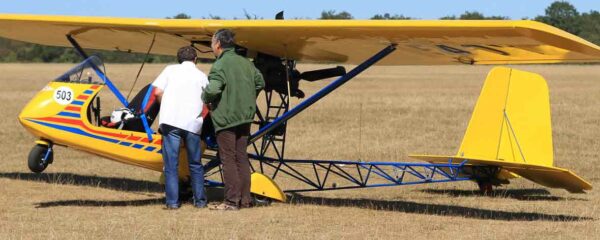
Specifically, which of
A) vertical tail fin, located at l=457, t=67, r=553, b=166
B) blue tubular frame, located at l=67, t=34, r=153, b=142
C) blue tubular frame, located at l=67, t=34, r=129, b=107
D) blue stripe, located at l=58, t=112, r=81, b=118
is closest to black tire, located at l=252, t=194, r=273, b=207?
blue tubular frame, located at l=67, t=34, r=153, b=142

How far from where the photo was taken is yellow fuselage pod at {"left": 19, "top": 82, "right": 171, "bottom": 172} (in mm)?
10469

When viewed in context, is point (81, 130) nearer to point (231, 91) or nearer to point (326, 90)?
point (231, 91)

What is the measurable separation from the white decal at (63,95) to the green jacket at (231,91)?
200 cm

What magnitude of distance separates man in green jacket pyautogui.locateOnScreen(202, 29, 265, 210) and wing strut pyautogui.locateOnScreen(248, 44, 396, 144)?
59 centimetres

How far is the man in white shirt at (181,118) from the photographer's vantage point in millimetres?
9812

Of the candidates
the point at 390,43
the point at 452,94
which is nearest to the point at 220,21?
the point at 390,43

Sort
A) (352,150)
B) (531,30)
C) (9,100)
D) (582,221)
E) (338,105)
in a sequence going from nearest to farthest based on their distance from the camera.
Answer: (531,30)
(582,221)
(352,150)
(338,105)
(9,100)

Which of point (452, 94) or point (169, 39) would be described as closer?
point (169, 39)

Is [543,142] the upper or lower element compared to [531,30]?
lower

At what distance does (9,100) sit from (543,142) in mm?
22659

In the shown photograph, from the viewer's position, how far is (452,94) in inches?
1396

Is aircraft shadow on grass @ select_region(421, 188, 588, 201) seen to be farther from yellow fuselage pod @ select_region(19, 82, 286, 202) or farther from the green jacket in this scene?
the green jacket

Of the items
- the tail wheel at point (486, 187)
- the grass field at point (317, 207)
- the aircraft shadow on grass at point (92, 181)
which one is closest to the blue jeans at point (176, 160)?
the grass field at point (317, 207)

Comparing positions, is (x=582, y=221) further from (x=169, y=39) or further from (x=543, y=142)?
(x=169, y=39)
